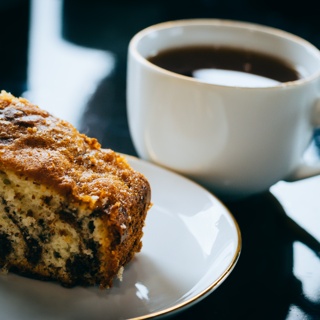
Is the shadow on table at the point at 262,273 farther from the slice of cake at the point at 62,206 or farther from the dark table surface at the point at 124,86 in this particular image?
the slice of cake at the point at 62,206

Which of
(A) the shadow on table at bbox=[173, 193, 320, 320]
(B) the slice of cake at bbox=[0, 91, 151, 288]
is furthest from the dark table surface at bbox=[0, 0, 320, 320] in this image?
(B) the slice of cake at bbox=[0, 91, 151, 288]

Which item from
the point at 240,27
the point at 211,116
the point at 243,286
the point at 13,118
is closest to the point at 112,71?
the point at 240,27

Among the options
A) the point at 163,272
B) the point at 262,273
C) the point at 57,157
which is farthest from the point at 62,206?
the point at 262,273

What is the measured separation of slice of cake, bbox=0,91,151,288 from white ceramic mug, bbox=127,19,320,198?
22 cm

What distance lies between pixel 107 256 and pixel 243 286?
0.25 m

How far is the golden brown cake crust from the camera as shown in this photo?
3.27 ft

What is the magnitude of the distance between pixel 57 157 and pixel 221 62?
50cm

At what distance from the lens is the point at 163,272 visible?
108 cm

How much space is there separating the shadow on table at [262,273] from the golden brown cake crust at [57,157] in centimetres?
23

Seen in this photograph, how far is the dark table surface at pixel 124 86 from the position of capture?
1096mm

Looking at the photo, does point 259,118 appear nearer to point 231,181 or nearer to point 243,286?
point 231,181

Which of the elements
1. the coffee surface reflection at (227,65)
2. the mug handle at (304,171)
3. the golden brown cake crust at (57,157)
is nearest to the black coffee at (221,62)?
the coffee surface reflection at (227,65)

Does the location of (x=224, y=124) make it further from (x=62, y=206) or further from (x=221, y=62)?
(x=62, y=206)

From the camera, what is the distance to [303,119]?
1.28 m
